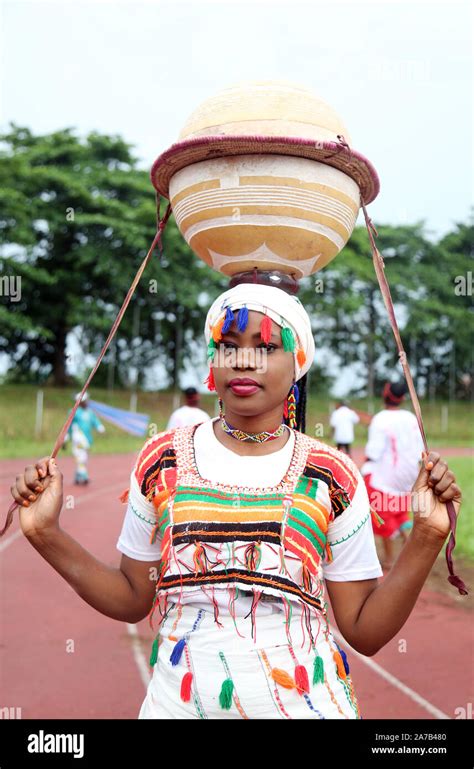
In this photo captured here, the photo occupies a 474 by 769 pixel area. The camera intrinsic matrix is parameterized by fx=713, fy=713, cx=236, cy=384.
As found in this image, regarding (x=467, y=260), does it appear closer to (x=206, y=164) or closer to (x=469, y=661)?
(x=469, y=661)

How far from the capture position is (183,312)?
32156 millimetres

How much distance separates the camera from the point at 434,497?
188cm

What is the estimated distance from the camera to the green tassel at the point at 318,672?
6.05 feet

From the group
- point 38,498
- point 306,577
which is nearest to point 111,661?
point 38,498

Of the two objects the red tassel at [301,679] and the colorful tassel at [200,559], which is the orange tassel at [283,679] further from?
the colorful tassel at [200,559]

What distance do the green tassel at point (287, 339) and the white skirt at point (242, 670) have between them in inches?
27.3

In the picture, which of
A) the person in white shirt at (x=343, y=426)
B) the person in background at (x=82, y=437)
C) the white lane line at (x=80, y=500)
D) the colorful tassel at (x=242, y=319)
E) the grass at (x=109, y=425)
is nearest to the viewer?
the colorful tassel at (x=242, y=319)

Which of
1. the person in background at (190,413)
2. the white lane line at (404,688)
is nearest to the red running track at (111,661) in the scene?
the white lane line at (404,688)

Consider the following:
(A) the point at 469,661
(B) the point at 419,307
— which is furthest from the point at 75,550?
(B) the point at 419,307

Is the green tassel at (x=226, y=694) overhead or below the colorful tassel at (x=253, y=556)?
below

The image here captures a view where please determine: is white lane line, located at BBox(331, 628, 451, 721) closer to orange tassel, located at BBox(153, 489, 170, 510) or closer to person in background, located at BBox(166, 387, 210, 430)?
orange tassel, located at BBox(153, 489, 170, 510)

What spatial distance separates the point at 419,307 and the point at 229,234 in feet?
115

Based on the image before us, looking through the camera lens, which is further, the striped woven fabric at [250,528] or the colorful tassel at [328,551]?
the colorful tassel at [328,551]

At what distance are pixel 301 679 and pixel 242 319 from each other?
94 centimetres
